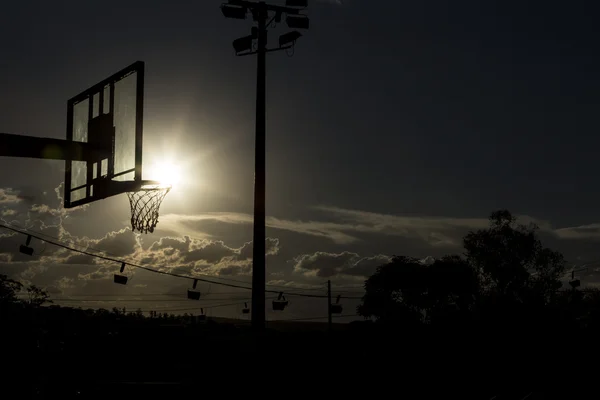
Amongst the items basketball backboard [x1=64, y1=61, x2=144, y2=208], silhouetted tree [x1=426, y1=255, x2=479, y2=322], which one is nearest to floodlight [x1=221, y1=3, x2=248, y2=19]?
basketball backboard [x1=64, y1=61, x2=144, y2=208]

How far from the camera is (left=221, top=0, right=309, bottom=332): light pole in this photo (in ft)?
99.3

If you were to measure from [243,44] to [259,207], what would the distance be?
7297 millimetres

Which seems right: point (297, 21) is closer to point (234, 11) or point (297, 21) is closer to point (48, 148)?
point (234, 11)

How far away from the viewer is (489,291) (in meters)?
68.4

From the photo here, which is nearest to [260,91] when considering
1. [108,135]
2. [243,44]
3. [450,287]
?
[243,44]

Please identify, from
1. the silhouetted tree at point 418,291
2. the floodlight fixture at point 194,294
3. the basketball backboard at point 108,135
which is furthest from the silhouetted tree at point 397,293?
the basketball backboard at point 108,135

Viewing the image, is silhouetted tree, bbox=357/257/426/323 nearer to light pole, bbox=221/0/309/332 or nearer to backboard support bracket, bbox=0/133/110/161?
light pole, bbox=221/0/309/332

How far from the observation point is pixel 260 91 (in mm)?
31484

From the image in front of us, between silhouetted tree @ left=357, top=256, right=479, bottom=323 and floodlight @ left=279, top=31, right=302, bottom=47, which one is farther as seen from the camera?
silhouetted tree @ left=357, top=256, right=479, bottom=323

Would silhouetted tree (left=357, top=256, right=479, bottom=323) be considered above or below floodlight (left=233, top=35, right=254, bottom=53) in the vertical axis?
below

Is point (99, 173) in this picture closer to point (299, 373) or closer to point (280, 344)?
point (299, 373)

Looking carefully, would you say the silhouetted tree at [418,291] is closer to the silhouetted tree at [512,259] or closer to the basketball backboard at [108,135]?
→ the silhouetted tree at [512,259]

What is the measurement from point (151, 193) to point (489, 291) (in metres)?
56.1

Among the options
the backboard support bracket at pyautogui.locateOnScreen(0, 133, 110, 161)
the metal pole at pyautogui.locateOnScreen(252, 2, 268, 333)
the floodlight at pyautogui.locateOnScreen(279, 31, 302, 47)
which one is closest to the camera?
the backboard support bracket at pyautogui.locateOnScreen(0, 133, 110, 161)
